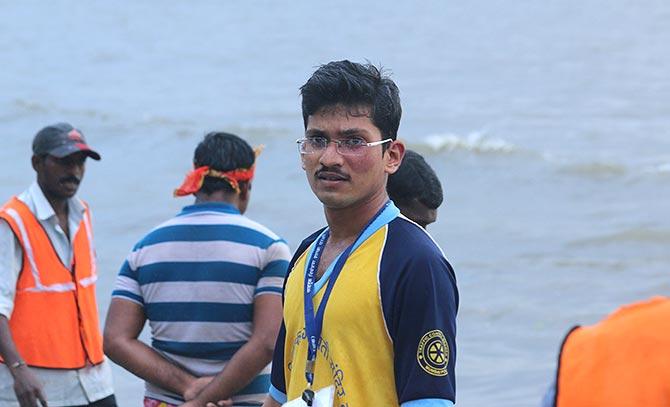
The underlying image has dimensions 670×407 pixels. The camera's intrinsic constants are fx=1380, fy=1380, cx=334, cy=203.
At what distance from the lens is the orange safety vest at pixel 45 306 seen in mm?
5410

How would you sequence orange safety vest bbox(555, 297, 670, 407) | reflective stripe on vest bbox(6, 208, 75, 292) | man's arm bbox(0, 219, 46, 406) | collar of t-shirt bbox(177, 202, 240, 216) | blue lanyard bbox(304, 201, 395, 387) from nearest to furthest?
orange safety vest bbox(555, 297, 670, 407) < blue lanyard bbox(304, 201, 395, 387) < collar of t-shirt bbox(177, 202, 240, 216) < man's arm bbox(0, 219, 46, 406) < reflective stripe on vest bbox(6, 208, 75, 292)

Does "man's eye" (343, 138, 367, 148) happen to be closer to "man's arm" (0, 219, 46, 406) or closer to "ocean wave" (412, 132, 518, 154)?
"man's arm" (0, 219, 46, 406)

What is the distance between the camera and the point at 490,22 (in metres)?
29.8

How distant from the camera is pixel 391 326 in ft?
10.3

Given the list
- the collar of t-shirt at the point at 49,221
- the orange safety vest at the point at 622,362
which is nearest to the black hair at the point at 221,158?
the collar of t-shirt at the point at 49,221

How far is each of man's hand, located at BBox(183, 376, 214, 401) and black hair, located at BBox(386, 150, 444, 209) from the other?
103 centimetres

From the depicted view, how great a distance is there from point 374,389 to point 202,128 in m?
18.6

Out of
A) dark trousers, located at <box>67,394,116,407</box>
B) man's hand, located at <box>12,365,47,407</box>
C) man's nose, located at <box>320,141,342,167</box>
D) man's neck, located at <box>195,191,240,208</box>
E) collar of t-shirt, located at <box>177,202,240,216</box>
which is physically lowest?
dark trousers, located at <box>67,394,116,407</box>

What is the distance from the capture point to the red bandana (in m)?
4.84

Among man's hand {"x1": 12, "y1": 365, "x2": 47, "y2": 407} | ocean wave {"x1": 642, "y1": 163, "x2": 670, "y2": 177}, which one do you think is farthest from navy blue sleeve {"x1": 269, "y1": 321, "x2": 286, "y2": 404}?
ocean wave {"x1": 642, "y1": 163, "x2": 670, "y2": 177}

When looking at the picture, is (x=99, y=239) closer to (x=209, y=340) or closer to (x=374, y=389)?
(x=209, y=340)

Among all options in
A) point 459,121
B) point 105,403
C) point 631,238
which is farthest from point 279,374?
point 459,121

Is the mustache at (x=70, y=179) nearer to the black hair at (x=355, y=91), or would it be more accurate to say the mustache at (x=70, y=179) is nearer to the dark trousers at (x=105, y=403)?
the dark trousers at (x=105, y=403)

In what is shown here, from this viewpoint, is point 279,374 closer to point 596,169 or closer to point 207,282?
point 207,282
